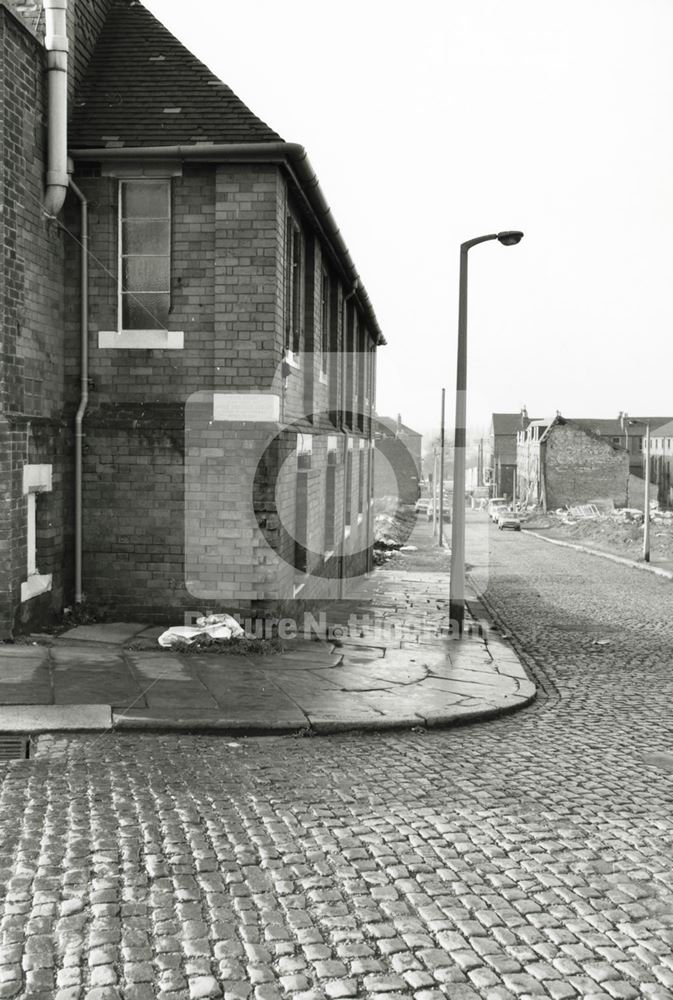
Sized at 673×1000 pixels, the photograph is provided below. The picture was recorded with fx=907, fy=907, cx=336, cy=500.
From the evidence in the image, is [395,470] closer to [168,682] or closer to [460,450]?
[460,450]

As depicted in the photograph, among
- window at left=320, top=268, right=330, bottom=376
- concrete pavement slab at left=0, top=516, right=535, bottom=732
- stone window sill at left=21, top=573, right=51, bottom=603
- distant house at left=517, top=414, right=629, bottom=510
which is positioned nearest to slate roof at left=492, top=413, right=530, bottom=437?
distant house at left=517, top=414, right=629, bottom=510

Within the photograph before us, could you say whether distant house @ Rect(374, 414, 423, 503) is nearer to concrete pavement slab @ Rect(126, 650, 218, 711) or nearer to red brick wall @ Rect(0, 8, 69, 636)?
red brick wall @ Rect(0, 8, 69, 636)

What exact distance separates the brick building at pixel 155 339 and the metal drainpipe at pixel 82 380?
0.03m

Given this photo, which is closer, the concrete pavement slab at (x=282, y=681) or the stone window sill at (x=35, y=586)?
the concrete pavement slab at (x=282, y=681)

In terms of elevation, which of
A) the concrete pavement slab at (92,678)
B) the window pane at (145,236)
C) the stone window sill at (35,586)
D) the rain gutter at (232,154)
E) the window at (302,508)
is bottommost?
the concrete pavement slab at (92,678)

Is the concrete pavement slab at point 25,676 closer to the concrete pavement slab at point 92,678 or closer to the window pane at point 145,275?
the concrete pavement slab at point 92,678

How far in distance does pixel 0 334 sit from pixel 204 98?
414cm

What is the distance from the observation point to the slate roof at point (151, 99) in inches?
428

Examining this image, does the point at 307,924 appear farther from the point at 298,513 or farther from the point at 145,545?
the point at 298,513

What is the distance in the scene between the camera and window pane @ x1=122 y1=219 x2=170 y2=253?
1116 centimetres

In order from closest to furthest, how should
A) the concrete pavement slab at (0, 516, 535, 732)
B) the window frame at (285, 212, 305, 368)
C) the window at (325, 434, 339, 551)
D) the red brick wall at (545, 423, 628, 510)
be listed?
1. the concrete pavement slab at (0, 516, 535, 732)
2. the window frame at (285, 212, 305, 368)
3. the window at (325, 434, 339, 551)
4. the red brick wall at (545, 423, 628, 510)

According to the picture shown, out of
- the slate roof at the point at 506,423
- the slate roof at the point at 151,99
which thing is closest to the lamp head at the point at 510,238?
the slate roof at the point at 151,99

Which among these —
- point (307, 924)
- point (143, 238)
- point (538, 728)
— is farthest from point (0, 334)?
point (307, 924)

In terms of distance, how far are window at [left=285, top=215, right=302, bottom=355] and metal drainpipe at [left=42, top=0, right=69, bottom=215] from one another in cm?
286
